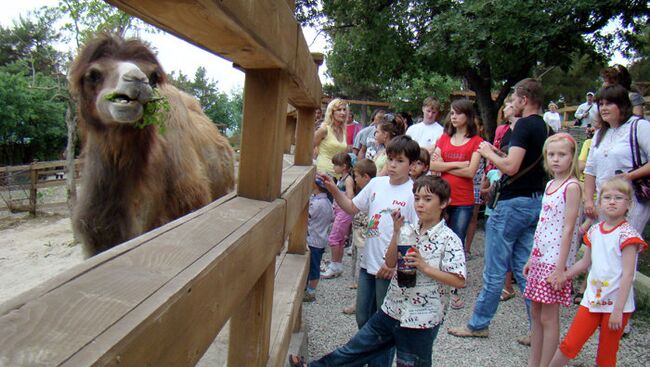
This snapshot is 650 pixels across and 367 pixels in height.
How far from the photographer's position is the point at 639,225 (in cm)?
407

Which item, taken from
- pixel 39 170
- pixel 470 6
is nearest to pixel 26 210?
pixel 39 170

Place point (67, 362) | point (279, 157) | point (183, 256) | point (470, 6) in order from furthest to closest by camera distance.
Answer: point (470, 6)
point (279, 157)
point (183, 256)
point (67, 362)

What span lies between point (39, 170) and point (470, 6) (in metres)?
18.6

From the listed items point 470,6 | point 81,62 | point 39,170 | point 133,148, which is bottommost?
point 39,170

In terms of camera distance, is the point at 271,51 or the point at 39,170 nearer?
the point at 271,51

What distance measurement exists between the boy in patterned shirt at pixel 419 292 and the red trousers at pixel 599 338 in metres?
1.03

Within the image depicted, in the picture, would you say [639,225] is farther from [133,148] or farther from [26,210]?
[26,210]

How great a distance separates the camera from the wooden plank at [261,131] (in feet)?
5.64

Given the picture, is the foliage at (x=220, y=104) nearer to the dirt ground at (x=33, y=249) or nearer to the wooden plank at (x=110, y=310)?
the dirt ground at (x=33, y=249)

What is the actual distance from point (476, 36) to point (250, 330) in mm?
8640

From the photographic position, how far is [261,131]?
173 centimetres

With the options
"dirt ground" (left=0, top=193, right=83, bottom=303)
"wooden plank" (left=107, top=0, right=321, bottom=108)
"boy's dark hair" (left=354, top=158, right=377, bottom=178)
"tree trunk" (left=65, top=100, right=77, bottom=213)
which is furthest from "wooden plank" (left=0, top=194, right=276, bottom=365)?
"tree trunk" (left=65, top=100, right=77, bottom=213)

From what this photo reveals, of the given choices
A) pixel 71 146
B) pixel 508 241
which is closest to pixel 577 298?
pixel 508 241

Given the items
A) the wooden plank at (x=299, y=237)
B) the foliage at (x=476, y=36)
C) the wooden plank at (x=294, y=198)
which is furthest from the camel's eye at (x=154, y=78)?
the foliage at (x=476, y=36)
